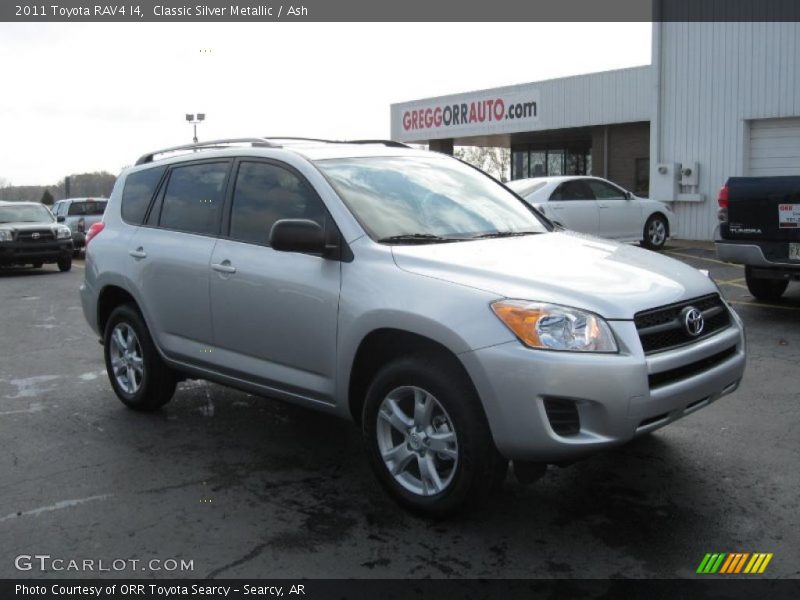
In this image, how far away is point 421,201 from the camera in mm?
4883

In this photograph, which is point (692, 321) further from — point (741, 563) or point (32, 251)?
point (32, 251)

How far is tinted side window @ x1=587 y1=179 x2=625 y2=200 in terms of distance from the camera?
16.2 meters

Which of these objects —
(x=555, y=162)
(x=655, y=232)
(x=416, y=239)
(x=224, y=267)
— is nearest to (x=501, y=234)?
(x=416, y=239)

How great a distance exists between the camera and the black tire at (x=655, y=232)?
17.2 m

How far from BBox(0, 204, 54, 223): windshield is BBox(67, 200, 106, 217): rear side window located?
4474mm

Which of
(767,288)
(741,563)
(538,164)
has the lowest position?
(741,563)

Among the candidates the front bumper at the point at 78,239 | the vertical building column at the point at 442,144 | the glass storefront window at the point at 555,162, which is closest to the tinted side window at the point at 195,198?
the front bumper at the point at 78,239

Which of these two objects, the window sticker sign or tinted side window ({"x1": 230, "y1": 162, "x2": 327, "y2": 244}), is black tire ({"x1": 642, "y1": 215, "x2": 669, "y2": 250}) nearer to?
the window sticker sign

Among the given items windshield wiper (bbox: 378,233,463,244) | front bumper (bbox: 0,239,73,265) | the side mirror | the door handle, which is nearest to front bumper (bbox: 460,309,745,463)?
windshield wiper (bbox: 378,233,463,244)

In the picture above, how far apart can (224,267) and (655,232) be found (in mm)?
13843

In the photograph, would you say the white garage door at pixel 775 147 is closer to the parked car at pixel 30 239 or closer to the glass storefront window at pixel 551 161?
the glass storefront window at pixel 551 161

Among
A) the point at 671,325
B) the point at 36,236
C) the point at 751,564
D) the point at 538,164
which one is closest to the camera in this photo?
the point at 751,564

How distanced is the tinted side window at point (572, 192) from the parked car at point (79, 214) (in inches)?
535

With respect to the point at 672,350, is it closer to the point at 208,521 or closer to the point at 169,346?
the point at 208,521
